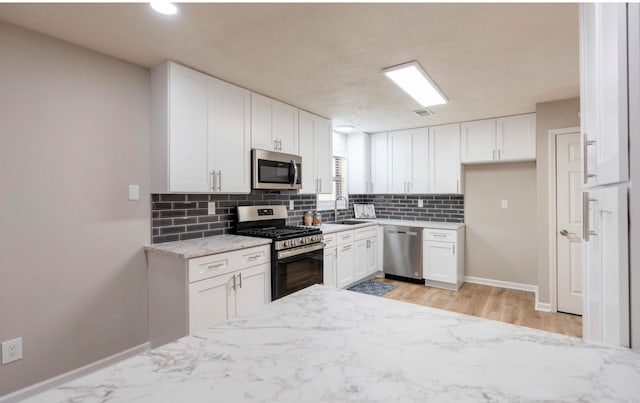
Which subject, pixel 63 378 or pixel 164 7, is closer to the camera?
pixel 164 7

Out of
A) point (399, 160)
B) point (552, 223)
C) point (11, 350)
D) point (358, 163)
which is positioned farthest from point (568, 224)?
point (11, 350)

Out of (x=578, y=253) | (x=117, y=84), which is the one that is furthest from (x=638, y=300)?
(x=578, y=253)

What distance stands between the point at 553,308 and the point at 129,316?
423 centimetres

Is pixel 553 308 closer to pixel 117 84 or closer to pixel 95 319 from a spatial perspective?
pixel 95 319

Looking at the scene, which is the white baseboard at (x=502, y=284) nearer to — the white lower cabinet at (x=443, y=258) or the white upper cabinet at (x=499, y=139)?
the white lower cabinet at (x=443, y=258)

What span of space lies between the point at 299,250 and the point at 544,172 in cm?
286

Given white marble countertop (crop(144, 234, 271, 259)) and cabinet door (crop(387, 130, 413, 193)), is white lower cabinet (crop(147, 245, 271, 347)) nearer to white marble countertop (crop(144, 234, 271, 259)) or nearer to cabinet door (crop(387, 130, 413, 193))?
white marble countertop (crop(144, 234, 271, 259))

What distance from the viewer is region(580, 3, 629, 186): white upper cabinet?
0.69m

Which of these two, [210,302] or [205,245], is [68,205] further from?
[210,302]

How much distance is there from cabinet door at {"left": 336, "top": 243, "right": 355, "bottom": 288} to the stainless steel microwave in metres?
1.03

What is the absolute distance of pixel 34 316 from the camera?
199 cm

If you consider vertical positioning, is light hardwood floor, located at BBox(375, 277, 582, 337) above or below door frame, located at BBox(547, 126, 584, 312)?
below

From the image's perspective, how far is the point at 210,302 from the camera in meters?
2.35

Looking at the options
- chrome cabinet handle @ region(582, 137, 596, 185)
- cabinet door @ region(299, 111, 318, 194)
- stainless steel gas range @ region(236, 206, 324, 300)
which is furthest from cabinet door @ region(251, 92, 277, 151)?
chrome cabinet handle @ region(582, 137, 596, 185)
